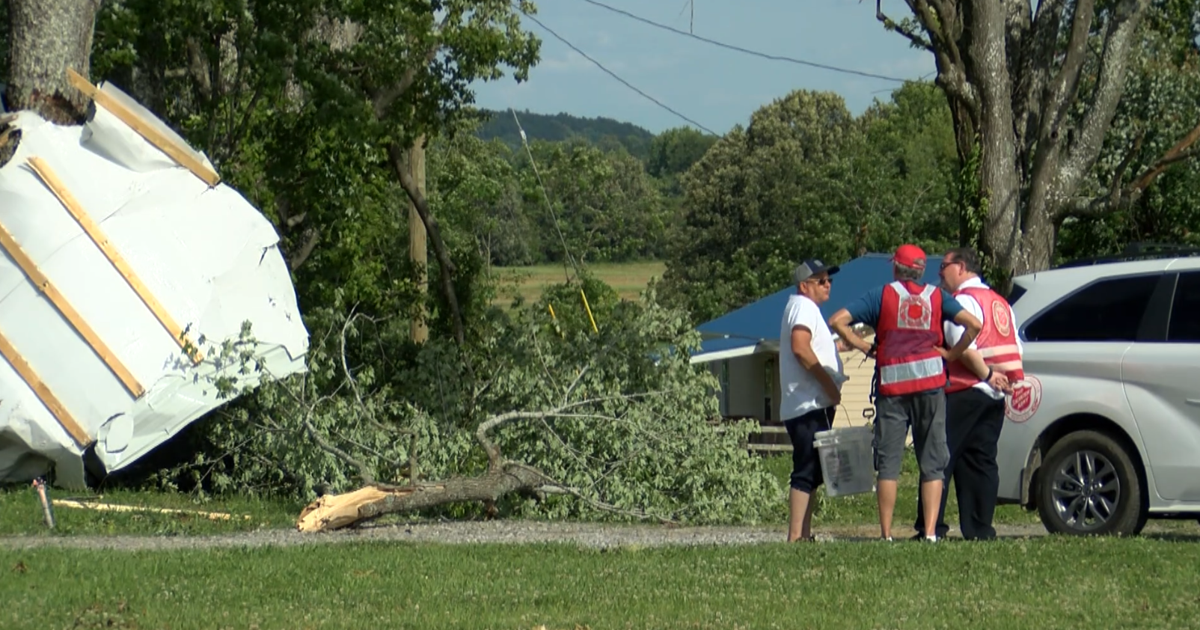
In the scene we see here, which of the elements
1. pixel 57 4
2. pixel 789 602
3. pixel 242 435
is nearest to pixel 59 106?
pixel 57 4

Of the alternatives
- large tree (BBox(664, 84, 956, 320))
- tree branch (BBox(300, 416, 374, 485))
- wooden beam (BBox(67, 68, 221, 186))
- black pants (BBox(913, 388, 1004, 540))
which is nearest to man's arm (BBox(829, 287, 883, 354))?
black pants (BBox(913, 388, 1004, 540))

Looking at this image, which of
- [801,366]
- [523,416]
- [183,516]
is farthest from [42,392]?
[801,366]

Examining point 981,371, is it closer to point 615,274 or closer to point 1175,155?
point 1175,155

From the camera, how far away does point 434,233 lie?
2197 centimetres

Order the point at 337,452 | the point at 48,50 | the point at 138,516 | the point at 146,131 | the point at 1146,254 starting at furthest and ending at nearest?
1. the point at 146,131
2. the point at 48,50
3. the point at 337,452
4. the point at 138,516
5. the point at 1146,254

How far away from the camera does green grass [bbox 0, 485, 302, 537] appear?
12172 mm

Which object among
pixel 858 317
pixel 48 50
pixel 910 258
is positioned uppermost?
pixel 48 50

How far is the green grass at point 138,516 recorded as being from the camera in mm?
12172

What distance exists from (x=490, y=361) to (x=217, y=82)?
6.09 meters

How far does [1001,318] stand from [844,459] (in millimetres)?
1440

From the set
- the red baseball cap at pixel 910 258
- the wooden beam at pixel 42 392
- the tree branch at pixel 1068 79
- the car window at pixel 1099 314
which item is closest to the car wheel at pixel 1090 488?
the car window at pixel 1099 314

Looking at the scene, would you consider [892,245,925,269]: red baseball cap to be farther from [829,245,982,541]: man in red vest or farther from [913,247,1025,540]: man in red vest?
[913,247,1025,540]: man in red vest

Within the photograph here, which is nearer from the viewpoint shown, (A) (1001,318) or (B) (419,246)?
(A) (1001,318)

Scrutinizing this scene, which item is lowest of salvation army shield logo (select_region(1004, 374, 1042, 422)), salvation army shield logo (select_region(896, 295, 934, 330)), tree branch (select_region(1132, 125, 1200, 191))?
salvation army shield logo (select_region(1004, 374, 1042, 422))
